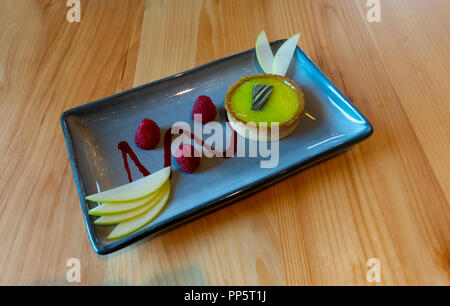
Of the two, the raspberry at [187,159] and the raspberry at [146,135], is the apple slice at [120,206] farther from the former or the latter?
the raspberry at [146,135]

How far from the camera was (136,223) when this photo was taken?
1086 millimetres

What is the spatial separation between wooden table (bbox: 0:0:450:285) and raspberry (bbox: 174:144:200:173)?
222 millimetres

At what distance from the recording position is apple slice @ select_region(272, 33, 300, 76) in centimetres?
155

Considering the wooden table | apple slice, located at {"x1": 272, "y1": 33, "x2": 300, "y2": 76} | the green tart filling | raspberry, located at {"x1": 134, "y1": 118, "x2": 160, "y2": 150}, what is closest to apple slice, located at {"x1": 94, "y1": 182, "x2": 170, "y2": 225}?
the wooden table

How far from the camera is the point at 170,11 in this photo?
77.4 inches

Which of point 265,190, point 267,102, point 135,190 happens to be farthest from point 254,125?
point 135,190

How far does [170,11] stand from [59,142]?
1112 millimetres

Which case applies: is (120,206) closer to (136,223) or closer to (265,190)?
(136,223)

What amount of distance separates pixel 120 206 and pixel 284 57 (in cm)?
108

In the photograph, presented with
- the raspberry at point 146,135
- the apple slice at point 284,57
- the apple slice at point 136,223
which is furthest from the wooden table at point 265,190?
the raspberry at point 146,135

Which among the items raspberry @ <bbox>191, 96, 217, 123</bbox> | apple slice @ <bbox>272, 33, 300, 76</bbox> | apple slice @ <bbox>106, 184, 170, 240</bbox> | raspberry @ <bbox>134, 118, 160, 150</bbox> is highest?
apple slice @ <bbox>272, 33, 300, 76</bbox>

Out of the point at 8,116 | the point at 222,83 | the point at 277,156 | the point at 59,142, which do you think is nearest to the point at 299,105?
the point at 277,156

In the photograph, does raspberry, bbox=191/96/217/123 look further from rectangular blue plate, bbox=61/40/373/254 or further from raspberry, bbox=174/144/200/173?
raspberry, bbox=174/144/200/173

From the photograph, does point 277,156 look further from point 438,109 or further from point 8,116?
point 8,116
